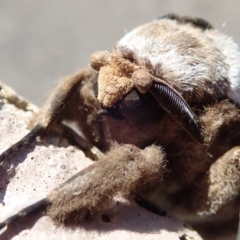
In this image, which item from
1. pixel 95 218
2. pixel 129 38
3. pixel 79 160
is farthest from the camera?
pixel 129 38

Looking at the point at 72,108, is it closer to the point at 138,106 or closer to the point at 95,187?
the point at 138,106

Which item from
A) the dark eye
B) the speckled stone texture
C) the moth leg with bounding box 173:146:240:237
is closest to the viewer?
the speckled stone texture

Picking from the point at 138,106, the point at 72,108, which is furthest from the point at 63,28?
the point at 138,106

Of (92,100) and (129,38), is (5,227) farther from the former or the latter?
(129,38)

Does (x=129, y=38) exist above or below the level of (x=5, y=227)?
above

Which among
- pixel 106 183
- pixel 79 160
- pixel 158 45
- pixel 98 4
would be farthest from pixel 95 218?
pixel 98 4

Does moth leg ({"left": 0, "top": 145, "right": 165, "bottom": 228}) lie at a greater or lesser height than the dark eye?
lesser

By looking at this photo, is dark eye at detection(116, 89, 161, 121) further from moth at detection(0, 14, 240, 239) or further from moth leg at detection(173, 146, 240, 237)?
moth leg at detection(173, 146, 240, 237)

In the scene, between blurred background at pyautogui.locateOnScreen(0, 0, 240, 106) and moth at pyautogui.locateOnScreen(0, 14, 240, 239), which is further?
blurred background at pyautogui.locateOnScreen(0, 0, 240, 106)

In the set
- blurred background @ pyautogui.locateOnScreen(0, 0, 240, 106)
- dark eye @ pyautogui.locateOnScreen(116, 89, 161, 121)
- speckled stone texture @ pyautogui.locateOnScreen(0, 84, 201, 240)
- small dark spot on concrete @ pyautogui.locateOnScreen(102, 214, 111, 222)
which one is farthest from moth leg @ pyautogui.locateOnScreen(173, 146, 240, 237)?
blurred background @ pyautogui.locateOnScreen(0, 0, 240, 106)
